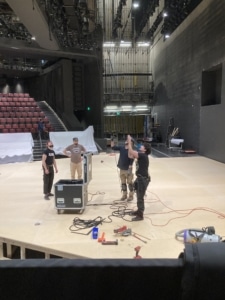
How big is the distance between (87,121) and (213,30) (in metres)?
12.2

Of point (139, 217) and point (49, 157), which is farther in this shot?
point (49, 157)

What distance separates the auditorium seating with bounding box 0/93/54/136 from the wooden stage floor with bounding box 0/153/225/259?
746cm

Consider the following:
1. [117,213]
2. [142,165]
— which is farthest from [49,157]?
[142,165]

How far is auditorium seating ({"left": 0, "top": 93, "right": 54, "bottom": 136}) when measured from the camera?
17516mm

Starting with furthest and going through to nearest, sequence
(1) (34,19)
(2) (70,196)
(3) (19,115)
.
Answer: (3) (19,115), (1) (34,19), (2) (70,196)

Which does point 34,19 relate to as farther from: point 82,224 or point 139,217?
point 139,217

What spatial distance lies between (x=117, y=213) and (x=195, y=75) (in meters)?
11.3

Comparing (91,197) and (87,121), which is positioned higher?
(87,121)

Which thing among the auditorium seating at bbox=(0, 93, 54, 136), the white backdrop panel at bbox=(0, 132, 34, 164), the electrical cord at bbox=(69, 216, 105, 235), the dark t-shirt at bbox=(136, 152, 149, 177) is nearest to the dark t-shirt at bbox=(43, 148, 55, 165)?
the electrical cord at bbox=(69, 216, 105, 235)

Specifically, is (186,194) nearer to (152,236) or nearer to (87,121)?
(152,236)

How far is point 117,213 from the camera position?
20.1 ft

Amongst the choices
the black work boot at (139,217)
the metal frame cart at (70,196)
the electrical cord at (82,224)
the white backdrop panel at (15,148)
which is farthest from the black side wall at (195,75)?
the white backdrop panel at (15,148)
